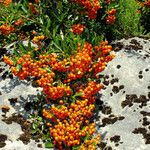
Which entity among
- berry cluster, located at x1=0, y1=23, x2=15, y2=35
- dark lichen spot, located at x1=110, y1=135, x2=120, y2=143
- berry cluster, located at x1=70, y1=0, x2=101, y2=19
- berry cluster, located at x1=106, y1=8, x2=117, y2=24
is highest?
berry cluster, located at x1=106, y1=8, x2=117, y2=24

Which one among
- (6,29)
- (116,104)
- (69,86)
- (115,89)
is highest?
(6,29)

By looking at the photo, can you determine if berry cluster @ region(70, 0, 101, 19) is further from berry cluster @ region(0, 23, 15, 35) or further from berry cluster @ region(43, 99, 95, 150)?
berry cluster @ region(43, 99, 95, 150)

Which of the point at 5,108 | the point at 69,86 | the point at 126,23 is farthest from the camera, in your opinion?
the point at 126,23

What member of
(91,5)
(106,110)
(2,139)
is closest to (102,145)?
(106,110)

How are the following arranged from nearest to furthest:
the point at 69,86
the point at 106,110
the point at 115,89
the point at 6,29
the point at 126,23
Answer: the point at 69,86 → the point at 106,110 → the point at 115,89 → the point at 6,29 → the point at 126,23

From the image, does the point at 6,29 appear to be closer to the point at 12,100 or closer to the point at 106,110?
the point at 12,100

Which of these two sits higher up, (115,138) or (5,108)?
(5,108)

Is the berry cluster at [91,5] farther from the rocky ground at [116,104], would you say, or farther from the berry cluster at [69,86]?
the rocky ground at [116,104]

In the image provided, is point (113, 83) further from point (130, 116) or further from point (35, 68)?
point (35, 68)

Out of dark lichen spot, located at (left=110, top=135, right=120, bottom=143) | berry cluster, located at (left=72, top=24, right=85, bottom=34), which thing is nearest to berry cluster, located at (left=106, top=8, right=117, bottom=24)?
berry cluster, located at (left=72, top=24, right=85, bottom=34)
